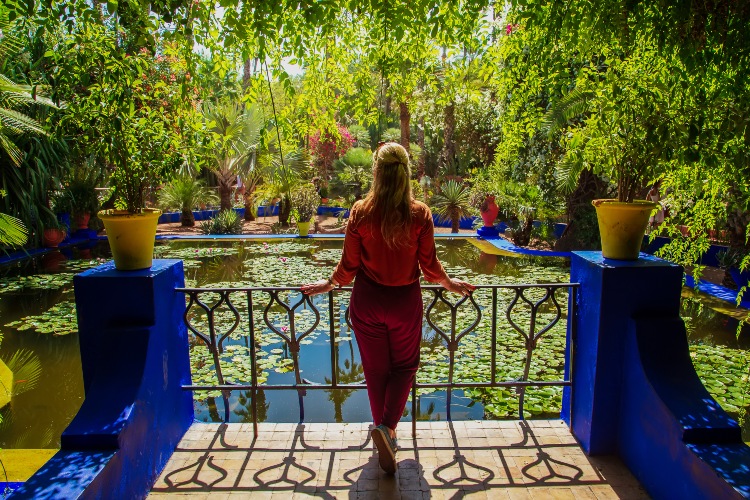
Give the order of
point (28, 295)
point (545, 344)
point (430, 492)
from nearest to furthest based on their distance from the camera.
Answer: point (430, 492) → point (545, 344) → point (28, 295)

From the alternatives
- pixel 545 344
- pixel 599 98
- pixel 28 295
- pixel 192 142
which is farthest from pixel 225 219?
pixel 599 98

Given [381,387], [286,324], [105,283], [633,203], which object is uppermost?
[633,203]

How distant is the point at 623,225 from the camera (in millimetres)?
2840

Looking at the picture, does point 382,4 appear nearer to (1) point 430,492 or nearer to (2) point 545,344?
(1) point 430,492

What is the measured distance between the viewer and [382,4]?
103 inches

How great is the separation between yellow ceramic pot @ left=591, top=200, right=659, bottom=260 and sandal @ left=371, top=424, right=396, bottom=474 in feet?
4.96

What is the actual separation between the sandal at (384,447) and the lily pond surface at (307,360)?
159cm

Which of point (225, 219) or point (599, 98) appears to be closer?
point (599, 98)

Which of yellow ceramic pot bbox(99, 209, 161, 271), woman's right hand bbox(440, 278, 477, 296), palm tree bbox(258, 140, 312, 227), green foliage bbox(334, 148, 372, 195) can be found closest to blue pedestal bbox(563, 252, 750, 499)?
woman's right hand bbox(440, 278, 477, 296)

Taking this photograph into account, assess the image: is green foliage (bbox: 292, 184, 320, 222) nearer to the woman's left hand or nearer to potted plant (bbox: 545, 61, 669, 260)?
the woman's left hand

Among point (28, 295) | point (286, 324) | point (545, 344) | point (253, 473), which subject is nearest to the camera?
point (253, 473)

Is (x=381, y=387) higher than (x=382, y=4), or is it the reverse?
(x=382, y=4)

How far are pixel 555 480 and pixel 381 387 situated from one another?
961 mm

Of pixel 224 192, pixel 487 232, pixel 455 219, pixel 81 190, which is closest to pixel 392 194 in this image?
pixel 487 232
